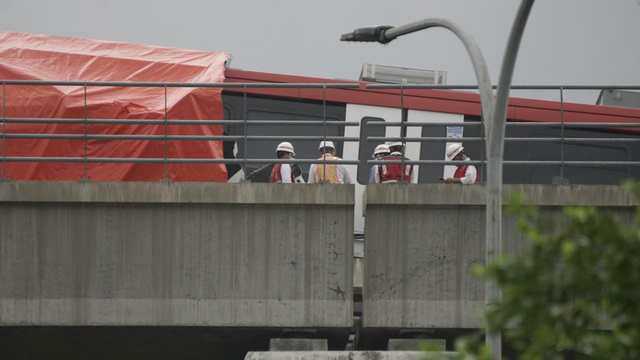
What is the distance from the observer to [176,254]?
44.0 ft

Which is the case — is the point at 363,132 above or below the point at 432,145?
above

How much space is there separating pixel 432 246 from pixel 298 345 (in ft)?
6.50

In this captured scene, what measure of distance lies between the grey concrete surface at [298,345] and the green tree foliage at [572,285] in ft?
28.3

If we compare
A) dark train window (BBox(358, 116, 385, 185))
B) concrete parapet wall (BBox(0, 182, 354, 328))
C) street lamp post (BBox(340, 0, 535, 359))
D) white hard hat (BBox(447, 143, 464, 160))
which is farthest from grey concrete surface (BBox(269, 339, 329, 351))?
dark train window (BBox(358, 116, 385, 185))

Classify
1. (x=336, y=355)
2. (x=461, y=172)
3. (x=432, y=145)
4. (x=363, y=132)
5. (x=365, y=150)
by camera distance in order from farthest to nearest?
(x=432, y=145)
(x=363, y=132)
(x=365, y=150)
(x=461, y=172)
(x=336, y=355)

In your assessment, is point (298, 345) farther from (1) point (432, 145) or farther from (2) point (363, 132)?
(1) point (432, 145)

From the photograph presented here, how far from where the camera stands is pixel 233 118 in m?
18.4

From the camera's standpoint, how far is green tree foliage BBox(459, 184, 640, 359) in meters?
4.68

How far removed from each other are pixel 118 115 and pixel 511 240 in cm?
654

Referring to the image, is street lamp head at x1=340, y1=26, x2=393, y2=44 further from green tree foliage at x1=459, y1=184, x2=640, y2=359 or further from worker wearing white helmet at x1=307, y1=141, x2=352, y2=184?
green tree foliage at x1=459, y1=184, x2=640, y2=359

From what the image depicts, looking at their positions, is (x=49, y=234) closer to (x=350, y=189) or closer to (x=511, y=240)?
(x=350, y=189)

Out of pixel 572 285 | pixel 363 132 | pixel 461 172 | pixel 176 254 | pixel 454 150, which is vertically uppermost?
pixel 363 132

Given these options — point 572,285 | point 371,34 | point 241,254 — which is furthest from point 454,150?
point 572,285

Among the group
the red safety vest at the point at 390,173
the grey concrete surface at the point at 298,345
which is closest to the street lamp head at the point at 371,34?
the red safety vest at the point at 390,173
